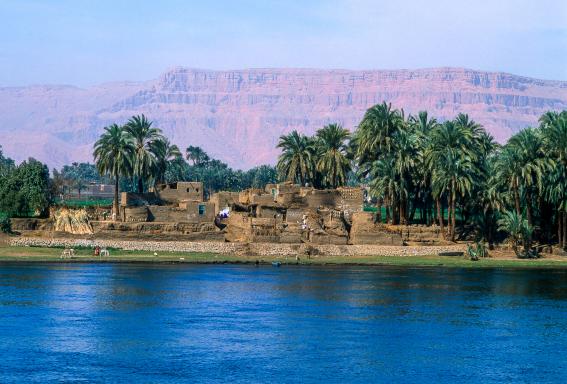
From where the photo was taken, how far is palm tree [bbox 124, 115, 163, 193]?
109m

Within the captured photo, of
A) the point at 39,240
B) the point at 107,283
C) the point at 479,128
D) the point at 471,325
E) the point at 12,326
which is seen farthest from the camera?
the point at 479,128

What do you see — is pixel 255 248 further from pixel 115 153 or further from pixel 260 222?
pixel 115 153

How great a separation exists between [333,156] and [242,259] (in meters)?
26.1

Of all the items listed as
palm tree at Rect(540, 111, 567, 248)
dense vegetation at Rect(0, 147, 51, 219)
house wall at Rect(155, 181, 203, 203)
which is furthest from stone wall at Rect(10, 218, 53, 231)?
palm tree at Rect(540, 111, 567, 248)

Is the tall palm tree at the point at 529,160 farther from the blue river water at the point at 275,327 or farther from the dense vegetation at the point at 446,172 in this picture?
the blue river water at the point at 275,327

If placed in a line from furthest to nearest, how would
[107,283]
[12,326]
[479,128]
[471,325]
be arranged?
1. [479,128]
2. [107,283]
3. [471,325]
4. [12,326]

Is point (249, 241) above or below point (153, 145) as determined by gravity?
below

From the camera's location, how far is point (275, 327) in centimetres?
5950

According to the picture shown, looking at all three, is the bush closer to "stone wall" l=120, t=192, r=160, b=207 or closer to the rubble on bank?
the rubble on bank

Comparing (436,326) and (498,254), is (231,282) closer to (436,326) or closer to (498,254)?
(436,326)

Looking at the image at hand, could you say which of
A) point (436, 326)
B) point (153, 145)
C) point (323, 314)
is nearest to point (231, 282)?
point (323, 314)

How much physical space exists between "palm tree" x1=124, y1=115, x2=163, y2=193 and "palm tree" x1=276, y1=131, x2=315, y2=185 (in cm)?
1812

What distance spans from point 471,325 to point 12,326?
82.8 ft

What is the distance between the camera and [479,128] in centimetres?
11869
